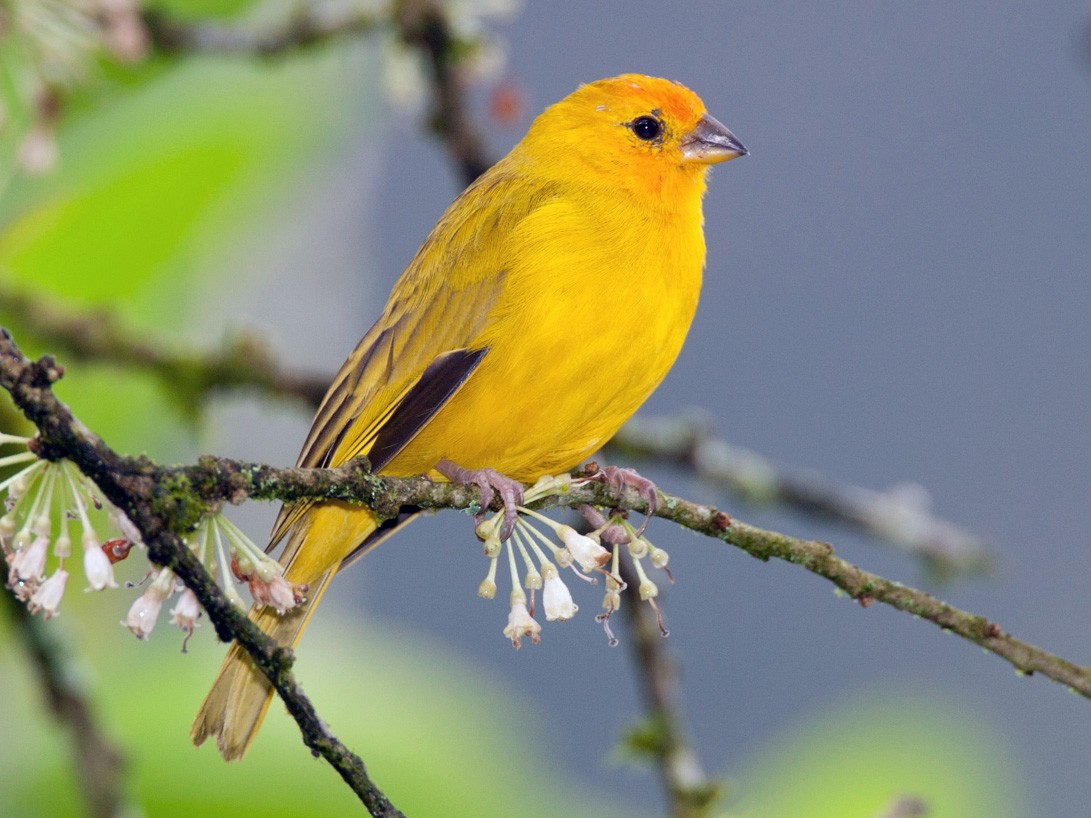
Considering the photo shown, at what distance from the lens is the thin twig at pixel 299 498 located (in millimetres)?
1740

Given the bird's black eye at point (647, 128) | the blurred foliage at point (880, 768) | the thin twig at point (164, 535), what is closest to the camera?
the thin twig at point (164, 535)

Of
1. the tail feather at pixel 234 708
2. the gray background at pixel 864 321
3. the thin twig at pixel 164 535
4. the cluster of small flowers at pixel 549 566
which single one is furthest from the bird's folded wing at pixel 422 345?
the gray background at pixel 864 321

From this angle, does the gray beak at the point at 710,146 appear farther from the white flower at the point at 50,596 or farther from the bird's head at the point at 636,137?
the white flower at the point at 50,596

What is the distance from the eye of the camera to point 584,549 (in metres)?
2.48

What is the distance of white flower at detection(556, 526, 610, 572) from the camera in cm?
247

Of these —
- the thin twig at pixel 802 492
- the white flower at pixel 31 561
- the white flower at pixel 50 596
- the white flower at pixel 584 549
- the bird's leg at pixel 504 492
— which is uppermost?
the thin twig at pixel 802 492

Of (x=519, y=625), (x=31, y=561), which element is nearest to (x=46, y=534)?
(x=31, y=561)

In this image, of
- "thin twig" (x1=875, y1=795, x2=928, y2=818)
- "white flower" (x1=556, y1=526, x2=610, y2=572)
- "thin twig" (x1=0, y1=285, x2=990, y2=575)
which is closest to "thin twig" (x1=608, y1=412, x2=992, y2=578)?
"thin twig" (x1=0, y1=285, x2=990, y2=575)

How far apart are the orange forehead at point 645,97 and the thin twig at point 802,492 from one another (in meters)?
1.17

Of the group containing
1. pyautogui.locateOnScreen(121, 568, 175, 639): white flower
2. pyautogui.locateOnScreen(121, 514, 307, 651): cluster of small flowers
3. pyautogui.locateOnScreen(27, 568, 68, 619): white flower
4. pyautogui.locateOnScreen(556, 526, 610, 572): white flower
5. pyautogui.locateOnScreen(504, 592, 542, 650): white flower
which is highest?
pyautogui.locateOnScreen(556, 526, 610, 572): white flower

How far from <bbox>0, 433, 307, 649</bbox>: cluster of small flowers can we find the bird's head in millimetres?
2157

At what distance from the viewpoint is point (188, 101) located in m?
4.56

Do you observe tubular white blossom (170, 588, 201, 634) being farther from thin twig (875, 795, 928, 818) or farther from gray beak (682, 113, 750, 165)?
gray beak (682, 113, 750, 165)

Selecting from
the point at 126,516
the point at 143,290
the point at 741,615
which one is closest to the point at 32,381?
the point at 126,516
